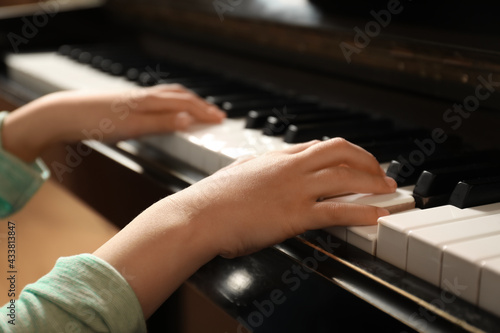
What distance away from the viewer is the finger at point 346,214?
2.12ft

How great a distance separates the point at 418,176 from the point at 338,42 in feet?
1.51

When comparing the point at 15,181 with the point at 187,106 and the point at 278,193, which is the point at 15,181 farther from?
the point at 278,193

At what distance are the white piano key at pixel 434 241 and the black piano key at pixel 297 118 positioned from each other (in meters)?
0.43

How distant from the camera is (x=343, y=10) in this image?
4.02 ft

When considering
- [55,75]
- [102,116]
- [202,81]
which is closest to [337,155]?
[102,116]

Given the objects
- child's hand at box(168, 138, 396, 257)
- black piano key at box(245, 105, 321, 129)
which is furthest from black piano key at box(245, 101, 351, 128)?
child's hand at box(168, 138, 396, 257)

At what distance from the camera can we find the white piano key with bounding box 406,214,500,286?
557mm

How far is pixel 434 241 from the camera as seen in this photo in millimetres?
562

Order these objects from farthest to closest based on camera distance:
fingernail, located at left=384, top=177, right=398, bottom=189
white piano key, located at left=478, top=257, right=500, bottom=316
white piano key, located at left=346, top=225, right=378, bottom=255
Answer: fingernail, located at left=384, top=177, right=398, bottom=189
white piano key, located at left=346, top=225, right=378, bottom=255
white piano key, located at left=478, top=257, right=500, bottom=316

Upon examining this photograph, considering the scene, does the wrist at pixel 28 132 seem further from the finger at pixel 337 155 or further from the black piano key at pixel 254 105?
the finger at pixel 337 155

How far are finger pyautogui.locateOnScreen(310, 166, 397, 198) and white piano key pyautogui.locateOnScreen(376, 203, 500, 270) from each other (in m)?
0.07

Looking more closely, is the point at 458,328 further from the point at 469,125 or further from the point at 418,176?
the point at 469,125

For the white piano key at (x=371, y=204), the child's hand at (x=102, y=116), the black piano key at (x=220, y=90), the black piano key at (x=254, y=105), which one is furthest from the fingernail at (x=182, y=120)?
the white piano key at (x=371, y=204)

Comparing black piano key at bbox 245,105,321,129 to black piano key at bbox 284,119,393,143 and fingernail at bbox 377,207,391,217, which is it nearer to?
black piano key at bbox 284,119,393,143
